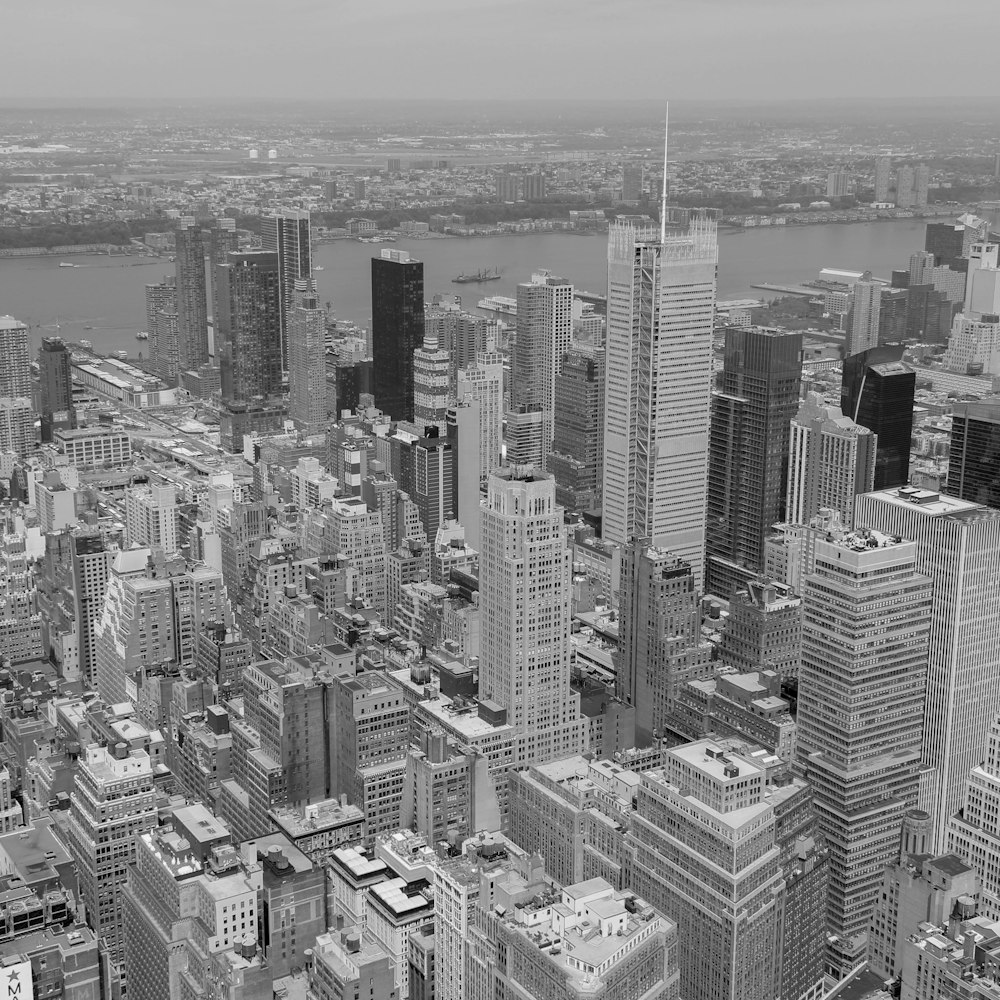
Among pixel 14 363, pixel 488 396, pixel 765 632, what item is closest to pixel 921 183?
pixel 488 396

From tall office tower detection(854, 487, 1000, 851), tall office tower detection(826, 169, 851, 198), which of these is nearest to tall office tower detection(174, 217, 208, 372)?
tall office tower detection(826, 169, 851, 198)

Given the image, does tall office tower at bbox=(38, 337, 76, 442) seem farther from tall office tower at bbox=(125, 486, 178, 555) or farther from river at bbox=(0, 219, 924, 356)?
tall office tower at bbox=(125, 486, 178, 555)

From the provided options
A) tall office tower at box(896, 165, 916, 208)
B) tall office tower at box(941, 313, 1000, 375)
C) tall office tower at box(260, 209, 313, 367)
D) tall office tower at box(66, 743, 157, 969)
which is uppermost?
tall office tower at box(896, 165, 916, 208)

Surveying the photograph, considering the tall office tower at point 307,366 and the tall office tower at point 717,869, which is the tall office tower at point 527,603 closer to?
the tall office tower at point 717,869

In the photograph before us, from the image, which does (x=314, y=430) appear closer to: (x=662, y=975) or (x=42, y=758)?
(x=42, y=758)

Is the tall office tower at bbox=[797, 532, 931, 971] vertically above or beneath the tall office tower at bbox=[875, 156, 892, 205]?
beneath

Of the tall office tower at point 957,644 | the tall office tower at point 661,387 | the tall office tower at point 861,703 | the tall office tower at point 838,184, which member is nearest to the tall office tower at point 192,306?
the tall office tower at point 838,184

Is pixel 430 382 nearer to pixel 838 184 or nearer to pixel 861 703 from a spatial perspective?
pixel 838 184
